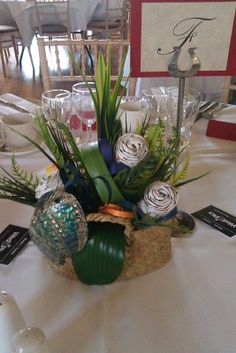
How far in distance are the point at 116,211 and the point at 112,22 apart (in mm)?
3233

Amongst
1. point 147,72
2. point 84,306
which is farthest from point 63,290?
point 147,72

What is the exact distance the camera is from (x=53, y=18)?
→ 312 centimetres

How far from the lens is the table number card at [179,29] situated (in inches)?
26.5

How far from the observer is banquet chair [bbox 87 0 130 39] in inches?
127

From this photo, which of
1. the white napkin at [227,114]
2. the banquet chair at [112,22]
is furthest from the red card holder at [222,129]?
the banquet chair at [112,22]

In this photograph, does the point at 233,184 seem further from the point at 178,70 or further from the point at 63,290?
the point at 63,290

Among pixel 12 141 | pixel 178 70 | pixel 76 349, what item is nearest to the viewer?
pixel 76 349

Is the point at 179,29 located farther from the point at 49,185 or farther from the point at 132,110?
the point at 49,185

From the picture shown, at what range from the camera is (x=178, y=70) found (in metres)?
0.64

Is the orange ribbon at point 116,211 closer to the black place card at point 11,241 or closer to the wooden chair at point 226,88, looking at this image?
the black place card at point 11,241

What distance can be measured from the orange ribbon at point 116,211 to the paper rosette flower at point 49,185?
67 mm

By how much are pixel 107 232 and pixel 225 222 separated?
27cm

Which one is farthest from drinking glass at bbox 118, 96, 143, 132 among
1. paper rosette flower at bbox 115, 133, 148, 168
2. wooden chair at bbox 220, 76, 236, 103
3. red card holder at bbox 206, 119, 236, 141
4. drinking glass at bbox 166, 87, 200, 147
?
wooden chair at bbox 220, 76, 236, 103

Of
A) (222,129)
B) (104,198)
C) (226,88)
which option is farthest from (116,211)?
(226,88)
